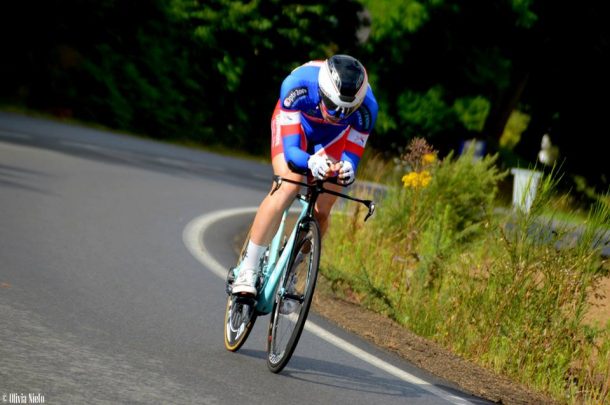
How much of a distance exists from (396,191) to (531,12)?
1910 centimetres

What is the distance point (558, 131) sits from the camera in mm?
36969

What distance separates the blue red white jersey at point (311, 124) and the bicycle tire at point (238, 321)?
0.99 meters

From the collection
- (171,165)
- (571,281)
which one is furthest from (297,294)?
(171,165)

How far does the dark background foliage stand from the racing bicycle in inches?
829

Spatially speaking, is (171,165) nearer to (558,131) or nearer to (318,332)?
(318,332)

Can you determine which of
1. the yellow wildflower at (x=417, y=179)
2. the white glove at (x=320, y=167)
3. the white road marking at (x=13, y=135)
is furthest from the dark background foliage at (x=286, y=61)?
the white glove at (x=320, y=167)

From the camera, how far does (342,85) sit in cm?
729

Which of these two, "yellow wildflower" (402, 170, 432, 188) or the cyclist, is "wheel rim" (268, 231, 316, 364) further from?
"yellow wildflower" (402, 170, 432, 188)

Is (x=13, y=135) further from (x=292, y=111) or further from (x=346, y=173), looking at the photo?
(x=346, y=173)

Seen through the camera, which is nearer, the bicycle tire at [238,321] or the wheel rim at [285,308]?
the wheel rim at [285,308]

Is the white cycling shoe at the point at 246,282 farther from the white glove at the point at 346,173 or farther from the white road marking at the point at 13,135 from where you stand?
the white road marking at the point at 13,135

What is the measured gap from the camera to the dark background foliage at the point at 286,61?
1128 inches

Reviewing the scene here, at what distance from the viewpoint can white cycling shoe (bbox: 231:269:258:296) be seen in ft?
25.4

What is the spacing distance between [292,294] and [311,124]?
1179 mm
